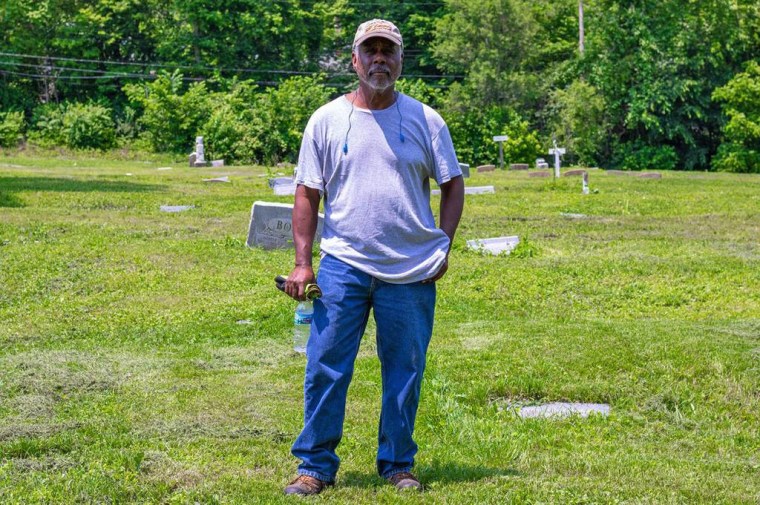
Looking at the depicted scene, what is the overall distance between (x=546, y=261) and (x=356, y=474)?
914 centimetres

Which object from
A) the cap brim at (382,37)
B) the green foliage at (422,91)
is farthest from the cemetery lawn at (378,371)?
the green foliage at (422,91)

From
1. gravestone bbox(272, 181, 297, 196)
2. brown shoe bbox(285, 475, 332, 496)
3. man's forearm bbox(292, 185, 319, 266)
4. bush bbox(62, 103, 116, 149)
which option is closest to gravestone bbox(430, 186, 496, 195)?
gravestone bbox(272, 181, 297, 196)

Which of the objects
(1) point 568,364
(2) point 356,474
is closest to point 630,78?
(1) point 568,364

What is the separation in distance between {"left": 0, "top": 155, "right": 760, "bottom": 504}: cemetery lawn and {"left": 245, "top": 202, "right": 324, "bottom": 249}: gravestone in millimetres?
329

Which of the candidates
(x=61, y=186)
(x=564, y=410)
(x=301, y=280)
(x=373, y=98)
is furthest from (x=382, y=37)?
(x=61, y=186)

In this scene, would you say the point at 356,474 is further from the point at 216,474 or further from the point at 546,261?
the point at 546,261

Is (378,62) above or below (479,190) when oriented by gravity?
above

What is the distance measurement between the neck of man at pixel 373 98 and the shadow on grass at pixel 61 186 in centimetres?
1583

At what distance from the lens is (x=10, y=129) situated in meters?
45.6

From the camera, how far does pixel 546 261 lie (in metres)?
14.4

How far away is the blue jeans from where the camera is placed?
16.9ft

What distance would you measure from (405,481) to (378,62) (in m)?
1.90

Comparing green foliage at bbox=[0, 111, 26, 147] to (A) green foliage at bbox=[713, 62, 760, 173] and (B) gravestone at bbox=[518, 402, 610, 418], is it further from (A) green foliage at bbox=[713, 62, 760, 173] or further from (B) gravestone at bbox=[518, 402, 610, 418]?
(B) gravestone at bbox=[518, 402, 610, 418]

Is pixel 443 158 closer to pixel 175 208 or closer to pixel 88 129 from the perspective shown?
pixel 175 208
